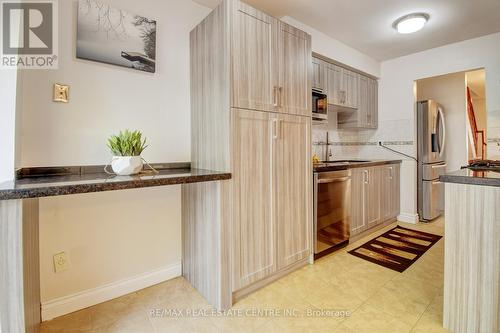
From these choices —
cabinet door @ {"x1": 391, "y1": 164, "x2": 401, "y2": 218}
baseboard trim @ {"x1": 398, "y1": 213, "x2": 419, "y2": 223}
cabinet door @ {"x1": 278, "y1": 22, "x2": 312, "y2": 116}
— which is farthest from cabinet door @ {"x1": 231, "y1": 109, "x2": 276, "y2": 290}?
baseboard trim @ {"x1": 398, "y1": 213, "x2": 419, "y2": 223}

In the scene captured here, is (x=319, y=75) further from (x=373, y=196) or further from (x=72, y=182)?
(x=72, y=182)

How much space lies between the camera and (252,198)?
1769 millimetres

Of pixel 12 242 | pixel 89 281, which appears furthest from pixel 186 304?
pixel 12 242

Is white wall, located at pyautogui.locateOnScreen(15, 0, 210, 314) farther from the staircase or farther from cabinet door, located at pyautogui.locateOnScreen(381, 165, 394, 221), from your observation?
the staircase

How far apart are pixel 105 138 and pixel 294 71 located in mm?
1563

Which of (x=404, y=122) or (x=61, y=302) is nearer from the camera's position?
(x=61, y=302)

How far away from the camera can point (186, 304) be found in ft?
5.52

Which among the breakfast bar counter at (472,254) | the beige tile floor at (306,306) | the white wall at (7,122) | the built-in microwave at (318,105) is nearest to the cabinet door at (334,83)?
the built-in microwave at (318,105)

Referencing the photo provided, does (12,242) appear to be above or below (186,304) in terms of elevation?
above

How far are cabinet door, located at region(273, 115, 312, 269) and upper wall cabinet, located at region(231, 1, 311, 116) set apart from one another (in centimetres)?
15

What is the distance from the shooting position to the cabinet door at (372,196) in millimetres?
2955

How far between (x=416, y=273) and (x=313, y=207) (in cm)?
102

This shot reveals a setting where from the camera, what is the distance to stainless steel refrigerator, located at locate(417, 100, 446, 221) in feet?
11.3

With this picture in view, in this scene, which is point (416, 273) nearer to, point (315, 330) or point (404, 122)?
point (315, 330)
